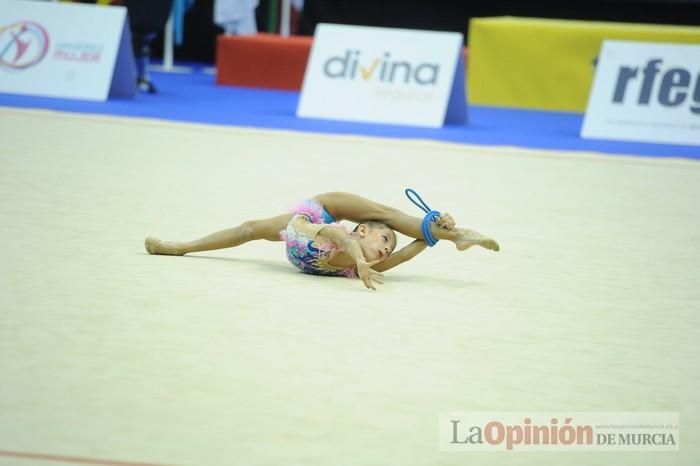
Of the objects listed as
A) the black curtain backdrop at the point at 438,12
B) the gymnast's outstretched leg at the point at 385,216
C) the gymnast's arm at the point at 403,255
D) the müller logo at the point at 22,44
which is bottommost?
the black curtain backdrop at the point at 438,12

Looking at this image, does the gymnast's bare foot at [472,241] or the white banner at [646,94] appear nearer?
the gymnast's bare foot at [472,241]

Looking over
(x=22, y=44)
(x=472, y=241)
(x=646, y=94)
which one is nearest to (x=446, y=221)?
(x=472, y=241)

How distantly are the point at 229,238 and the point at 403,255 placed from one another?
695mm

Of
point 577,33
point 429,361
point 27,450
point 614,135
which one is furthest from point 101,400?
point 577,33

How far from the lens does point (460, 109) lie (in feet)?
30.9

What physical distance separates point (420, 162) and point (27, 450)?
5285mm

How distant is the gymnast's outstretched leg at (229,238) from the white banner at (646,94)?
5.40 meters

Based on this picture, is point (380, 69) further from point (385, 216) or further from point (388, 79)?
point (385, 216)

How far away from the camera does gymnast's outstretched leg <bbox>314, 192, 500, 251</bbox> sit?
4.01 m

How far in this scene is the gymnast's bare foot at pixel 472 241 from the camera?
391 cm

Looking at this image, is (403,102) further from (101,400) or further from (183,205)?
(101,400)

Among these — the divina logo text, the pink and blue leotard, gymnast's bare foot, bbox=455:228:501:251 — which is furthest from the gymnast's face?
the divina logo text

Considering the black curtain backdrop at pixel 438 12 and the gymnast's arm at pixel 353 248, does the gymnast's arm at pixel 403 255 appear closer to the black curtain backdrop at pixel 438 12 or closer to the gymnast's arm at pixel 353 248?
the gymnast's arm at pixel 353 248

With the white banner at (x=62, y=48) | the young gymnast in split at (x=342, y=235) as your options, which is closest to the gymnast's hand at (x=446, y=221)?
the young gymnast in split at (x=342, y=235)
